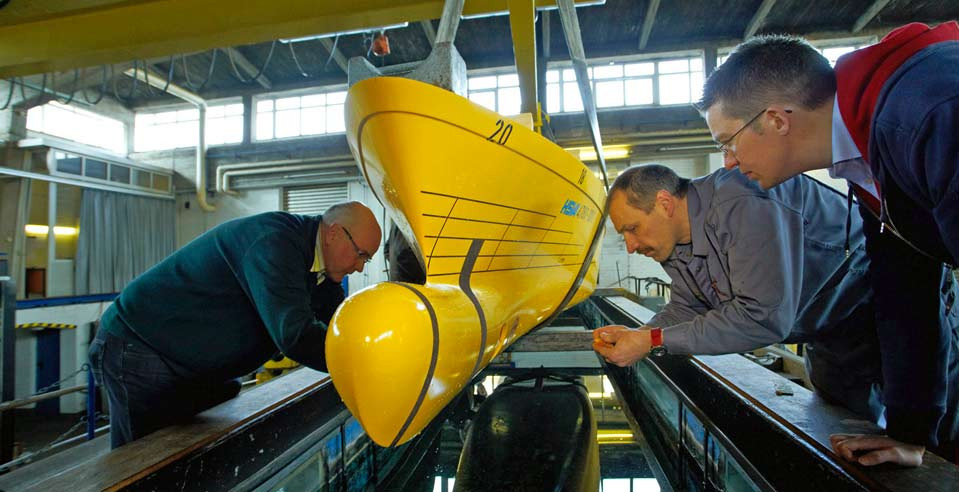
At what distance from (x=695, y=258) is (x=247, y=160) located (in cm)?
896

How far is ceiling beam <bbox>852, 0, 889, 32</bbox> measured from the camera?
6.59 metres

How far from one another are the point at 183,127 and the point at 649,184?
409 inches

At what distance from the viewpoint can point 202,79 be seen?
348 inches

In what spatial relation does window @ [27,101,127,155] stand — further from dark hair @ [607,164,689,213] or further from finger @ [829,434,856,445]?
finger @ [829,434,856,445]

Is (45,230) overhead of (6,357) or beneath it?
overhead

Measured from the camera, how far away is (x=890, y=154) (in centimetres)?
61

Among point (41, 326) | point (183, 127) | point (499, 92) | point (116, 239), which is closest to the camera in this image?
point (41, 326)

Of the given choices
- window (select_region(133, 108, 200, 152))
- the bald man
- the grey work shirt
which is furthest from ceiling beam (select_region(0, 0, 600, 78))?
window (select_region(133, 108, 200, 152))

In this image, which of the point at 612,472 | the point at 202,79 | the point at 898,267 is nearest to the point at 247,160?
the point at 202,79

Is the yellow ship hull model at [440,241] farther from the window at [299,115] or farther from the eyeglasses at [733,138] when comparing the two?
the window at [299,115]

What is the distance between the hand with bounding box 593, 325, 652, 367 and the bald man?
843 mm

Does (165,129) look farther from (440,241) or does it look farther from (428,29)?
(440,241)

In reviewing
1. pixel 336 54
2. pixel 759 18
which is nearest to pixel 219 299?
pixel 336 54

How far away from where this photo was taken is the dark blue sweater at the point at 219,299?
1.32 metres
